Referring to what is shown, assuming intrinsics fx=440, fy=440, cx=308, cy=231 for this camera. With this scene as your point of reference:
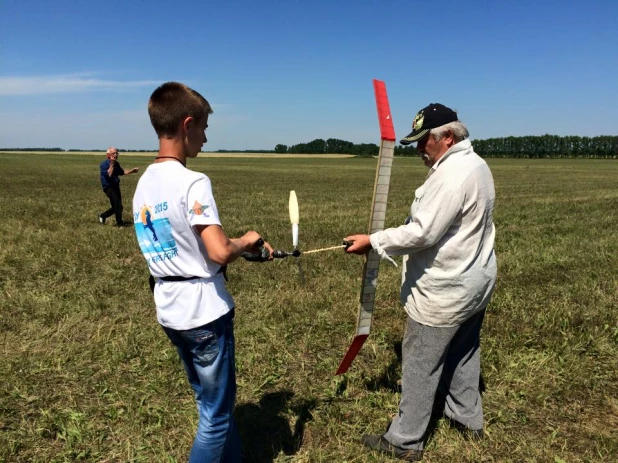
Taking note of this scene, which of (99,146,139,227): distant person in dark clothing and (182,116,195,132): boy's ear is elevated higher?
(182,116,195,132): boy's ear

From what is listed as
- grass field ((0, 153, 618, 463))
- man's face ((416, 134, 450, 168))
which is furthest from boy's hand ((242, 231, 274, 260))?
grass field ((0, 153, 618, 463))

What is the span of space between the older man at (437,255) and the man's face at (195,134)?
3.97ft

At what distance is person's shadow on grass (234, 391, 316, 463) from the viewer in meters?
3.20

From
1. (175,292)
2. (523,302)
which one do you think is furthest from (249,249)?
(523,302)

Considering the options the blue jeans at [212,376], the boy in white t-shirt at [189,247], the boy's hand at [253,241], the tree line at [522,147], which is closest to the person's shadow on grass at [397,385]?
the blue jeans at [212,376]

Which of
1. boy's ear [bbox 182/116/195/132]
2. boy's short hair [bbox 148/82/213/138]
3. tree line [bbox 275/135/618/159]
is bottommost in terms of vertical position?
boy's ear [bbox 182/116/195/132]

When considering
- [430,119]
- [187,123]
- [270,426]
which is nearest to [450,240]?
[430,119]

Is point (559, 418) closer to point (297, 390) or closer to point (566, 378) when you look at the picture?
point (566, 378)

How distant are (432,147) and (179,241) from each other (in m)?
1.64

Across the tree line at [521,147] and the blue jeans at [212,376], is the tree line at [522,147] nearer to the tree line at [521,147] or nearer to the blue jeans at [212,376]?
the tree line at [521,147]

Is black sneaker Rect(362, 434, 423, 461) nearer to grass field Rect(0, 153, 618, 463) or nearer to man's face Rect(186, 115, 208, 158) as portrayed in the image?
grass field Rect(0, 153, 618, 463)

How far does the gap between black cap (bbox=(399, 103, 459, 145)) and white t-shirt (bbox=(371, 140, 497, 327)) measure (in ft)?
0.57

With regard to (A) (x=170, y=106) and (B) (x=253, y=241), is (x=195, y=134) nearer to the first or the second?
(A) (x=170, y=106)

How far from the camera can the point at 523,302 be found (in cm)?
571
